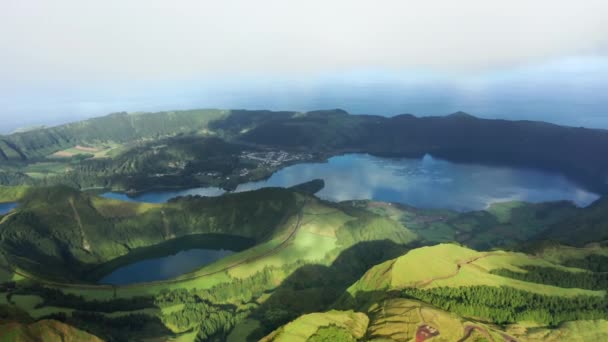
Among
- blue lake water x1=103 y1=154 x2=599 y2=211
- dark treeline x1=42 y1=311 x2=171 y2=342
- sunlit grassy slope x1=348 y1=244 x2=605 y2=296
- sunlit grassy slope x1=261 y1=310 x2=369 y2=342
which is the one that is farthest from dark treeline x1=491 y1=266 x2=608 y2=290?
blue lake water x1=103 y1=154 x2=599 y2=211

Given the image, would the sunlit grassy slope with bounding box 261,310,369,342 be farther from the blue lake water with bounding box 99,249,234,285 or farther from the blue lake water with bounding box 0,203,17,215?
the blue lake water with bounding box 0,203,17,215

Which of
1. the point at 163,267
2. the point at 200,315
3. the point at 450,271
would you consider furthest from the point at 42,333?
the point at 450,271

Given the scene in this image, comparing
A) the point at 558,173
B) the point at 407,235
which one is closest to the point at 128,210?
the point at 407,235

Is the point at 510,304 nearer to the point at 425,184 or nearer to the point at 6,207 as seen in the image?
the point at 425,184

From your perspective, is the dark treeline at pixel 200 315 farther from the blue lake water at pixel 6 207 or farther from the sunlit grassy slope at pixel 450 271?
the blue lake water at pixel 6 207

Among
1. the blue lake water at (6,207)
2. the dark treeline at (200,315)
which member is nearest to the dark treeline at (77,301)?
the dark treeline at (200,315)
